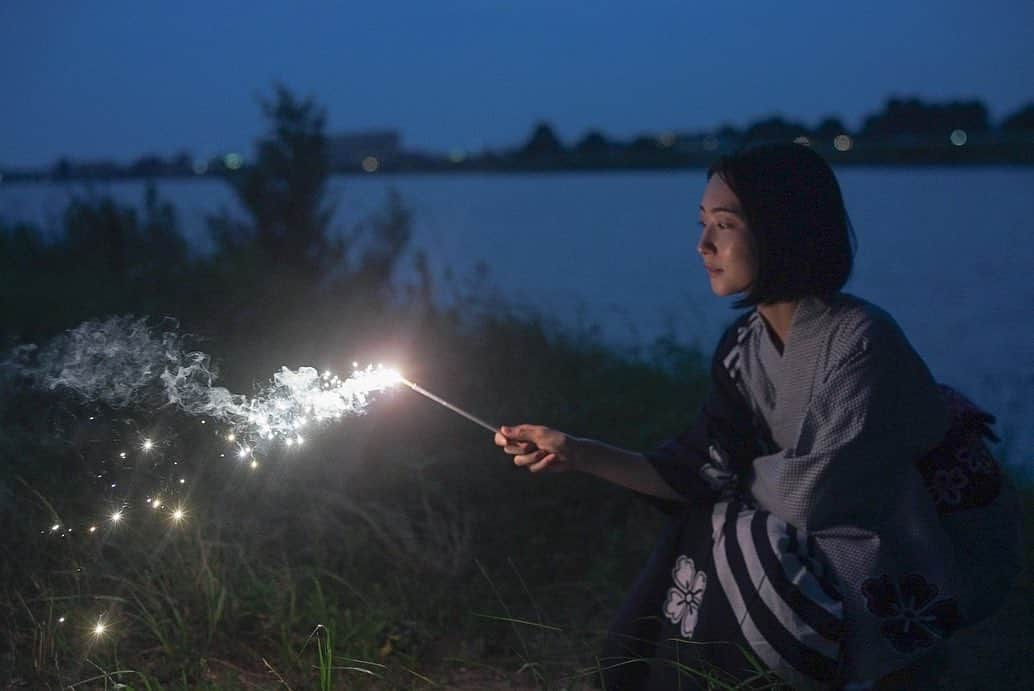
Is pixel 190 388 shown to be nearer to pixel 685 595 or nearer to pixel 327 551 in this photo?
pixel 327 551

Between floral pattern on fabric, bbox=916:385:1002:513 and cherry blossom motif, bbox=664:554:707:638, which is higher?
floral pattern on fabric, bbox=916:385:1002:513

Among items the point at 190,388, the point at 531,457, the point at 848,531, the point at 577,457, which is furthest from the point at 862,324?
the point at 190,388

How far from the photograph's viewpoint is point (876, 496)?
7.23 ft

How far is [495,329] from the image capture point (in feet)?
20.3

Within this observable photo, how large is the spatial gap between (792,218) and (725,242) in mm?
176

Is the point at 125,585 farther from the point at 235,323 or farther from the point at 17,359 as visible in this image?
the point at 235,323

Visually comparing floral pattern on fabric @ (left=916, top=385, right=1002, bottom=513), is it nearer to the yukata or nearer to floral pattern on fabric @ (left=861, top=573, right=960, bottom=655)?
the yukata

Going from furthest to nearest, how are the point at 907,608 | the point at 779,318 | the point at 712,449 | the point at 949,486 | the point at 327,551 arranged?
1. the point at 327,551
2. the point at 712,449
3. the point at 779,318
4. the point at 949,486
5. the point at 907,608

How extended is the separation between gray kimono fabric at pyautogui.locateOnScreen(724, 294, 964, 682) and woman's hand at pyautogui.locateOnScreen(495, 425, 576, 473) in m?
0.58

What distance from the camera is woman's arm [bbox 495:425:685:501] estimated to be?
8.30 ft

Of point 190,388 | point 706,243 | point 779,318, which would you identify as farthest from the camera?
point 190,388

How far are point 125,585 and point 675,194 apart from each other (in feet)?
68.2

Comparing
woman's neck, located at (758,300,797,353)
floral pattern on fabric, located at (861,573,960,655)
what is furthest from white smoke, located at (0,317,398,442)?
floral pattern on fabric, located at (861,573,960,655)

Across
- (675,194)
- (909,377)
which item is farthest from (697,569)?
(675,194)
